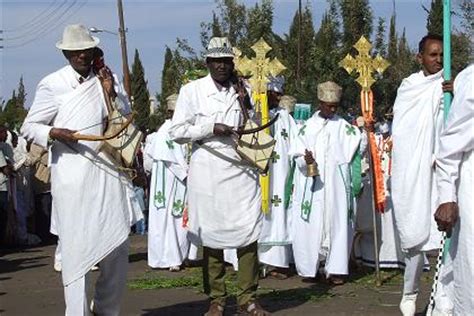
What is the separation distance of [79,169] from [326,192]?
4207 mm

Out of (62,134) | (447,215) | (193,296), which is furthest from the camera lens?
(193,296)

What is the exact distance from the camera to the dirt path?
334 inches

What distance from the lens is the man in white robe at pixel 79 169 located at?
689cm

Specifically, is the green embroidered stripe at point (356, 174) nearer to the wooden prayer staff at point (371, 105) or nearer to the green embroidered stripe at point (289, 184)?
the wooden prayer staff at point (371, 105)

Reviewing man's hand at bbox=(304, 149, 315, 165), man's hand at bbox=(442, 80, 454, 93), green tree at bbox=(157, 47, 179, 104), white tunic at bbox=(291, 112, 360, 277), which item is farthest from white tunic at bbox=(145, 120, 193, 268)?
green tree at bbox=(157, 47, 179, 104)

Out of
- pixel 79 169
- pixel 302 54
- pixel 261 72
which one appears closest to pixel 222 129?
pixel 79 169

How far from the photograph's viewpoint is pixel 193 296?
930 centimetres

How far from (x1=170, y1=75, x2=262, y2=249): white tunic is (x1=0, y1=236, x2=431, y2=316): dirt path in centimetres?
86

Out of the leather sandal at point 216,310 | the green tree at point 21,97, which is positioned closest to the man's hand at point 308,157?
the leather sandal at point 216,310

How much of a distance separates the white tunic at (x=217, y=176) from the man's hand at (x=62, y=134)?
1.35 m

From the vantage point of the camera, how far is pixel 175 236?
1195cm

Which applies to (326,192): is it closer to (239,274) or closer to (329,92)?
(329,92)

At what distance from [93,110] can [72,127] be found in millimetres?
211

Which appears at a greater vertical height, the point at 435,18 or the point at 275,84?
the point at 435,18
